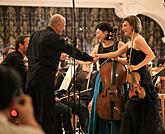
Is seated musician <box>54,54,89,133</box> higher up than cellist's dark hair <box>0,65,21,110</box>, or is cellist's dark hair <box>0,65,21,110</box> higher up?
cellist's dark hair <box>0,65,21,110</box>

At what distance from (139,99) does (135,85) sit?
183 mm

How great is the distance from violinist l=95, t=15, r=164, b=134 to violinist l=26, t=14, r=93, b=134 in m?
0.46

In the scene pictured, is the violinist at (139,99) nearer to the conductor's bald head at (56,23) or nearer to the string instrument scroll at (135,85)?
the string instrument scroll at (135,85)

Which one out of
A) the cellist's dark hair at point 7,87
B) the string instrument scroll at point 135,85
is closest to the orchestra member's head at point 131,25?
the string instrument scroll at point 135,85

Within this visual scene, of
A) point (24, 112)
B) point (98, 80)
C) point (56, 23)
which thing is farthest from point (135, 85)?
point (24, 112)

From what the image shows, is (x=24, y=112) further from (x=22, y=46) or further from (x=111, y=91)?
(x=22, y=46)

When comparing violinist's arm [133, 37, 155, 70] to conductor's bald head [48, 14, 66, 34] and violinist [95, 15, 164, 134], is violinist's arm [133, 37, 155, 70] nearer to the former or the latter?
violinist [95, 15, 164, 134]

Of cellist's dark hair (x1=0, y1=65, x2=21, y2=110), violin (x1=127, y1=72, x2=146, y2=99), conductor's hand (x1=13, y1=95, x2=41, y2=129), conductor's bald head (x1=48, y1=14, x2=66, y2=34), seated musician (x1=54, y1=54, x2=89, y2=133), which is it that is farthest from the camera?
seated musician (x1=54, y1=54, x2=89, y2=133)

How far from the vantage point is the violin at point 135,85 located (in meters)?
3.70

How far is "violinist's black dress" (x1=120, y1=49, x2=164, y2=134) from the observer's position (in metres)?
3.80

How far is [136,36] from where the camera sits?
3.86 metres

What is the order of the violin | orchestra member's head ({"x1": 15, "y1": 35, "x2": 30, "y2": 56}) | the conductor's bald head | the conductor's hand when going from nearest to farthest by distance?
the conductor's hand < the violin < the conductor's bald head < orchestra member's head ({"x1": 15, "y1": 35, "x2": 30, "y2": 56})

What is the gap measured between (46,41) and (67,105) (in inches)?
60.5

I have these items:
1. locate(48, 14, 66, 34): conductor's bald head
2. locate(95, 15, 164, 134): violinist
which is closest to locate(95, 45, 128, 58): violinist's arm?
locate(95, 15, 164, 134): violinist
